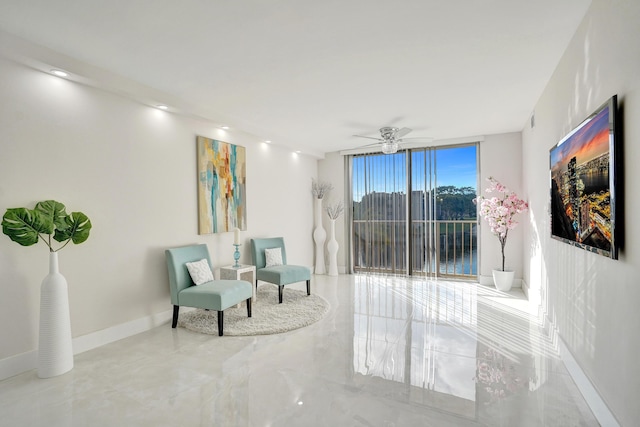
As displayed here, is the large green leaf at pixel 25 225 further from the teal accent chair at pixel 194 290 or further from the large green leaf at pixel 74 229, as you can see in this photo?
the teal accent chair at pixel 194 290

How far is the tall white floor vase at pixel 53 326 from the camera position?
8.81 ft

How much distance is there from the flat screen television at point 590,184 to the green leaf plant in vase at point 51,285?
3.76 meters

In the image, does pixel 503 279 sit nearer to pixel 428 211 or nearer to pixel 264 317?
pixel 428 211

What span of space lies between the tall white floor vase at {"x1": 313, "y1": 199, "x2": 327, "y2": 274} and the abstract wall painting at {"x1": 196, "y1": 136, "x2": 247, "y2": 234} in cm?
205

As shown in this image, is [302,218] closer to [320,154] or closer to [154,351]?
[320,154]

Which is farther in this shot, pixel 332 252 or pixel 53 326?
pixel 332 252

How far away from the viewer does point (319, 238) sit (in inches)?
275

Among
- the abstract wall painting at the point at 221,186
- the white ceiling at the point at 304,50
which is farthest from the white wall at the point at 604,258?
the abstract wall painting at the point at 221,186

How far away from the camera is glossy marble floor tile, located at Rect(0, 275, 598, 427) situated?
84.7 inches

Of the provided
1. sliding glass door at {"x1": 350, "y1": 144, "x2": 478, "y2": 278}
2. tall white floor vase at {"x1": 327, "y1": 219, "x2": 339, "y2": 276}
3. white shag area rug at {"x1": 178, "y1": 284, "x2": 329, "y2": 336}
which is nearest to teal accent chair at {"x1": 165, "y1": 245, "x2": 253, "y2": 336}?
white shag area rug at {"x1": 178, "y1": 284, "x2": 329, "y2": 336}

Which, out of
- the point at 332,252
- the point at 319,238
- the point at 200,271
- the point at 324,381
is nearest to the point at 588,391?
the point at 324,381

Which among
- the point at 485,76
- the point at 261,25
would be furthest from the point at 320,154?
the point at 261,25

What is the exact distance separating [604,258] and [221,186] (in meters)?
4.22

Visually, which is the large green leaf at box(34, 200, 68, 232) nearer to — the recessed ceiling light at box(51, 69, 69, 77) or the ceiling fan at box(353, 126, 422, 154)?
the recessed ceiling light at box(51, 69, 69, 77)
